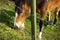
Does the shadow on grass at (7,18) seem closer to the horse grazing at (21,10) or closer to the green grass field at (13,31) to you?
the green grass field at (13,31)

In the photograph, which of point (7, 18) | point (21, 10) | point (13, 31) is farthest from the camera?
point (7, 18)

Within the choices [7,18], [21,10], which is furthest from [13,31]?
[7,18]

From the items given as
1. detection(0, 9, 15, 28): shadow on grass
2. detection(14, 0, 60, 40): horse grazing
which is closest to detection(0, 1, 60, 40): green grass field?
detection(0, 9, 15, 28): shadow on grass

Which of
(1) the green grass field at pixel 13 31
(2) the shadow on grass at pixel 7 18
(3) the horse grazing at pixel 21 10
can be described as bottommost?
(1) the green grass field at pixel 13 31

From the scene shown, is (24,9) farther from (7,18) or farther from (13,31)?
(7,18)

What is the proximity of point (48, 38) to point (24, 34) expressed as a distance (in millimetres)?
778

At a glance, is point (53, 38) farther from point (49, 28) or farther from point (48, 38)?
point (49, 28)

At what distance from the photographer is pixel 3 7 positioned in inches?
340

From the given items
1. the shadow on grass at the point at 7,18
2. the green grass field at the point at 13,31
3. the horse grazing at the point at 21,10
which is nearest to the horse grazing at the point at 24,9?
the horse grazing at the point at 21,10

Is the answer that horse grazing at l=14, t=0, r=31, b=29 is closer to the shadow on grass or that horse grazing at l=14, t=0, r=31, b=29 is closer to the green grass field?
the green grass field

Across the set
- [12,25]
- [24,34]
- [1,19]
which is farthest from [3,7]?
[24,34]

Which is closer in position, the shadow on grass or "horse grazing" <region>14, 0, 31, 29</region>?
"horse grazing" <region>14, 0, 31, 29</region>

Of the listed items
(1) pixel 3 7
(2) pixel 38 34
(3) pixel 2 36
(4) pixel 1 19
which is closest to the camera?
(3) pixel 2 36

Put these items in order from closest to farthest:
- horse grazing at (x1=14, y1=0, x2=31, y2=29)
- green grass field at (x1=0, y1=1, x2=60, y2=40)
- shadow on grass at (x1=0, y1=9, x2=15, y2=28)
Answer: horse grazing at (x1=14, y1=0, x2=31, y2=29) → green grass field at (x1=0, y1=1, x2=60, y2=40) → shadow on grass at (x1=0, y1=9, x2=15, y2=28)
